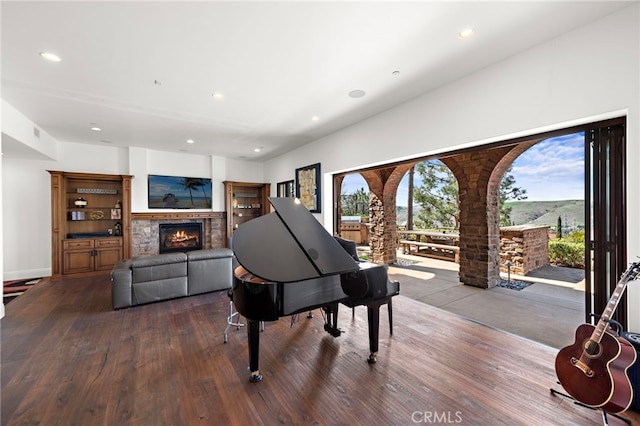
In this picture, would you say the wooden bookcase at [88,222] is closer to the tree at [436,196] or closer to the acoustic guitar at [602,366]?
the acoustic guitar at [602,366]

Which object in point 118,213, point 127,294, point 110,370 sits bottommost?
point 110,370

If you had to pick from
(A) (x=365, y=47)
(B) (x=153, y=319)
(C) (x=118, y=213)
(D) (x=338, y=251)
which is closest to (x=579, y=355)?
(D) (x=338, y=251)

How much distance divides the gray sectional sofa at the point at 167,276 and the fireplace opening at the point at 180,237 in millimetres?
2840

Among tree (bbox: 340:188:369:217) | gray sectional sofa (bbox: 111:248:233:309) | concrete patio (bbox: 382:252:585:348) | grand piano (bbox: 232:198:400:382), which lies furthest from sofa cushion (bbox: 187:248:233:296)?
tree (bbox: 340:188:369:217)

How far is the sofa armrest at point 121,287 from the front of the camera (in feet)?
12.3

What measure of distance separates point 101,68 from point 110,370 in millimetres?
3100

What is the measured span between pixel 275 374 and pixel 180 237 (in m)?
5.91

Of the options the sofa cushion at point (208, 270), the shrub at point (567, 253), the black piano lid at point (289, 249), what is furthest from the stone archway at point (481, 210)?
the sofa cushion at point (208, 270)

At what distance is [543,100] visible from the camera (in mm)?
2539

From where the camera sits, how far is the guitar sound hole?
5.79 ft

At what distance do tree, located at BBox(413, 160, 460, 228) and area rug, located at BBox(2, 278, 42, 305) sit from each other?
9.69m

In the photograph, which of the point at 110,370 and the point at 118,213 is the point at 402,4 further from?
the point at 118,213

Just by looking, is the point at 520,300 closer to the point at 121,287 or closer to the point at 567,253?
the point at 567,253

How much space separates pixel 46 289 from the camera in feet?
15.7
